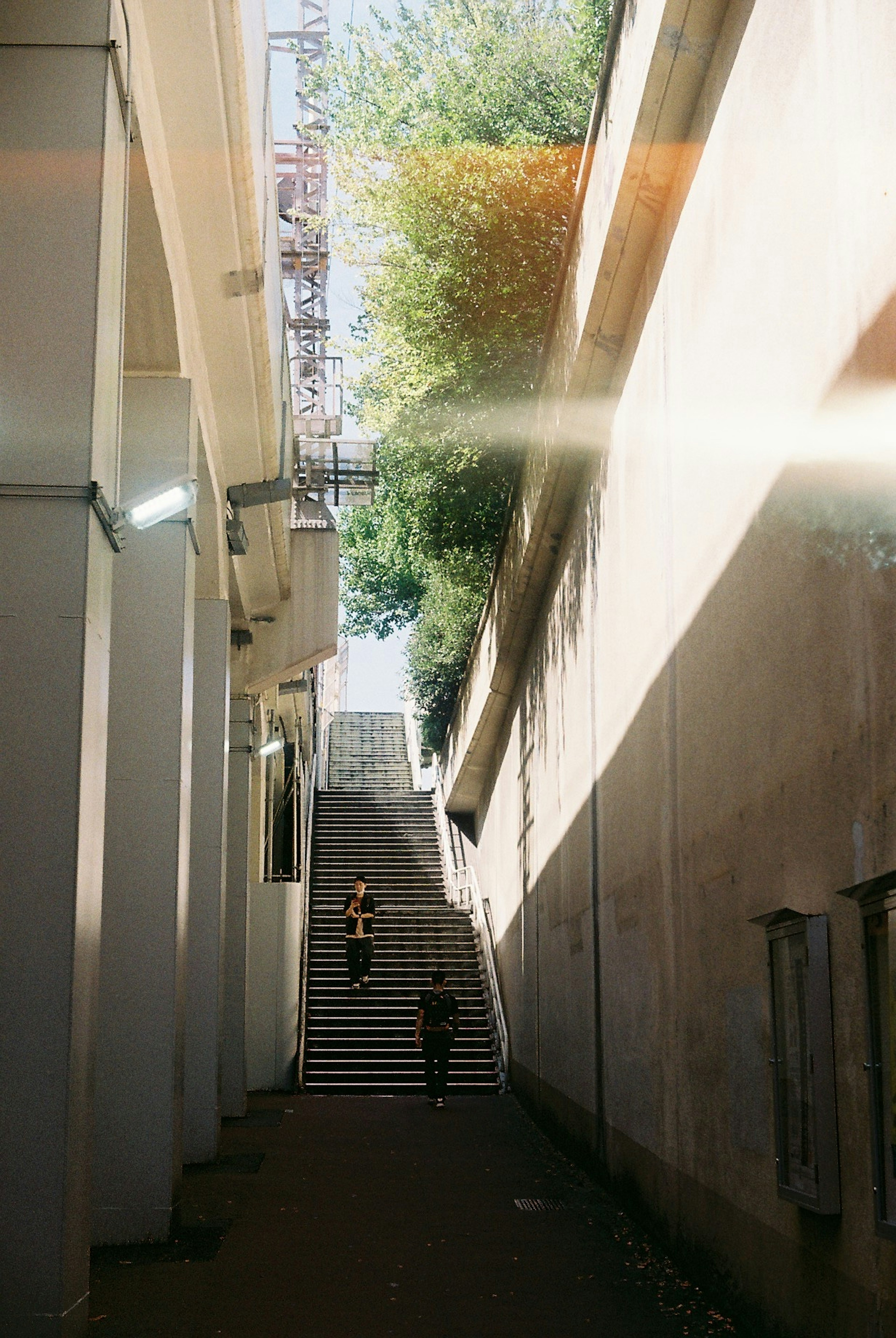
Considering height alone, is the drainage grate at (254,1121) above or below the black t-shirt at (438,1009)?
below

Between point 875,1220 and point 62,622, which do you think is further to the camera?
point 62,622

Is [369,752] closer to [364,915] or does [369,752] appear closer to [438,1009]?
[364,915]

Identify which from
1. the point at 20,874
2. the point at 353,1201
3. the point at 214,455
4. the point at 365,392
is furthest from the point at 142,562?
the point at 365,392

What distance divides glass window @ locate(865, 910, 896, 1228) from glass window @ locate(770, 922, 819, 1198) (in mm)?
608

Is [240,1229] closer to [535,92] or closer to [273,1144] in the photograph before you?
[273,1144]

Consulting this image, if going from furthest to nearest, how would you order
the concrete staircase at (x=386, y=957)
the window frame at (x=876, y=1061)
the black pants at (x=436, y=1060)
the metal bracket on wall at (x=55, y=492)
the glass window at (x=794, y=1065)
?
the concrete staircase at (x=386, y=957) → the black pants at (x=436, y=1060) → the metal bracket on wall at (x=55, y=492) → the glass window at (x=794, y=1065) → the window frame at (x=876, y=1061)

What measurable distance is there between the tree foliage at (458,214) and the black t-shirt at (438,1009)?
5.44 m

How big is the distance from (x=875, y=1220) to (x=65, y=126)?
180 inches

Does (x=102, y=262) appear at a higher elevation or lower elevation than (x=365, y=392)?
lower

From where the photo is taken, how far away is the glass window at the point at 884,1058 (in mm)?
3939

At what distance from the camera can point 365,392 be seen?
21.5 meters

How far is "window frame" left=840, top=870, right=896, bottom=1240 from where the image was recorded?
3.92 meters

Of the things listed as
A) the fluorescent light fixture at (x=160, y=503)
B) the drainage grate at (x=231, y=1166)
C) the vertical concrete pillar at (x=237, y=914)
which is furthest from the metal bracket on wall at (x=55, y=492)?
the vertical concrete pillar at (x=237, y=914)

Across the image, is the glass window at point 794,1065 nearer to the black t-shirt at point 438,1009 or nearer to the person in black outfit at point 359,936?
the black t-shirt at point 438,1009
